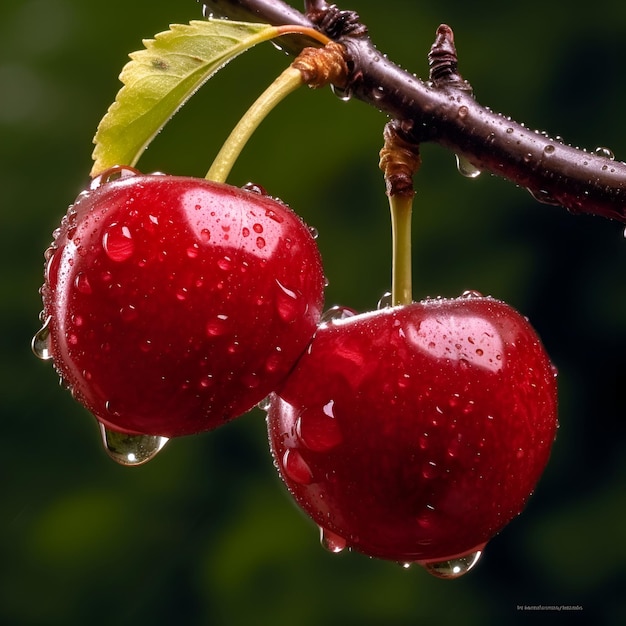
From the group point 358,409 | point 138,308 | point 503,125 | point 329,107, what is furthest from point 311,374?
point 329,107

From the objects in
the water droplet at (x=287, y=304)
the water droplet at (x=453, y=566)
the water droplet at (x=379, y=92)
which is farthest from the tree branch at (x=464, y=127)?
the water droplet at (x=453, y=566)

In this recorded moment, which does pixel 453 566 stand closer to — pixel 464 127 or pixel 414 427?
pixel 414 427

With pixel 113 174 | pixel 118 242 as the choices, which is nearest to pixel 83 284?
pixel 118 242

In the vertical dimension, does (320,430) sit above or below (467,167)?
below

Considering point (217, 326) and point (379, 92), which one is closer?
point (217, 326)

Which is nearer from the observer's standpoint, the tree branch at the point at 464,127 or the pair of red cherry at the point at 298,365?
the pair of red cherry at the point at 298,365

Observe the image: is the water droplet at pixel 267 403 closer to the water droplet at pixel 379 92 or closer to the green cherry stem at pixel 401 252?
the green cherry stem at pixel 401 252

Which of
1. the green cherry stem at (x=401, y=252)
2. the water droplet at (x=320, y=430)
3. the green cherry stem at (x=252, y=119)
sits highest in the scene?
the green cherry stem at (x=252, y=119)
